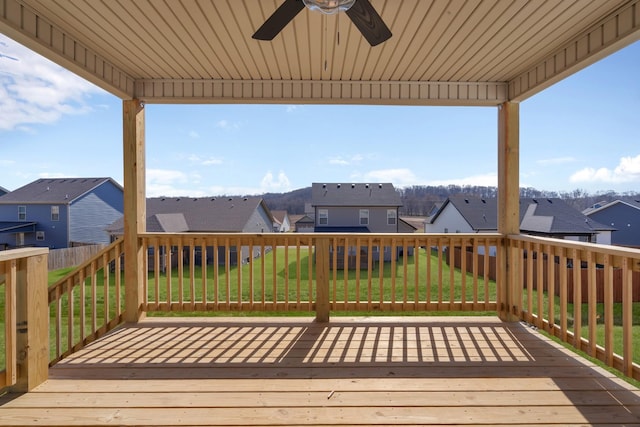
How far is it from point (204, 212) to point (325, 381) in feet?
39.6

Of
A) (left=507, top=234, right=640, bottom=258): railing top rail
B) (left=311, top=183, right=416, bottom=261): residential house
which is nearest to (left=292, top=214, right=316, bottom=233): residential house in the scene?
(left=311, top=183, right=416, bottom=261): residential house

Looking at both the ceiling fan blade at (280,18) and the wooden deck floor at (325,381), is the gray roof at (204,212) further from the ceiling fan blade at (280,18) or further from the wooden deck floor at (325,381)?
the ceiling fan blade at (280,18)

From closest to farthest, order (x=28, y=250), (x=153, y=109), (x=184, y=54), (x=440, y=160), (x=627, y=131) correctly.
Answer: (x=28, y=250) < (x=184, y=54) < (x=153, y=109) < (x=627, y=131) < (x=440, y=160)

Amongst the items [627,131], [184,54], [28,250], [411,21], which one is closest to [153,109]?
[184,54]

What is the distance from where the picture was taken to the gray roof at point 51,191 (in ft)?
46.1

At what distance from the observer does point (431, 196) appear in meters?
6.23

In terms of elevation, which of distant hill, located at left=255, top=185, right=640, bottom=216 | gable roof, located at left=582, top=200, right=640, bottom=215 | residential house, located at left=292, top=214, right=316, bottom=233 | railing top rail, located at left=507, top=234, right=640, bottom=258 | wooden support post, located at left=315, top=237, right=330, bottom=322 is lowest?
wooden support post, located at left=315, top=237, right=330, bottom=322

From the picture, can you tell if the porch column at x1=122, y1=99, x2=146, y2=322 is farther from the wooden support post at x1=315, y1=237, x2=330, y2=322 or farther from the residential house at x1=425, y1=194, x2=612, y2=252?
the residential house at x1=425, y1=194, x2=612, y2=252

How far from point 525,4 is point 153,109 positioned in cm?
375

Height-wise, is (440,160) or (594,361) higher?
(440,160)

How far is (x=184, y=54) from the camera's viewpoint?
3070mm

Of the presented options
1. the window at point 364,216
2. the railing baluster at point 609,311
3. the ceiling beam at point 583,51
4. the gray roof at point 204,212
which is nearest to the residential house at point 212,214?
the gray roof at point 204,212

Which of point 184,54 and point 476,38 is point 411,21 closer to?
point 476,38

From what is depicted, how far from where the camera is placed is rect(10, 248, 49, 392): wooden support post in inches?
81.4
